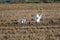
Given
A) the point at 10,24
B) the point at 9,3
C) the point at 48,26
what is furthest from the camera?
the point at 9,3

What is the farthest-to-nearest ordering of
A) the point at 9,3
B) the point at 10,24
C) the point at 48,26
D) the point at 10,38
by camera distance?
the point at 9,3 → the point at 10,24 → the point at 48,26 → the point at 10,38

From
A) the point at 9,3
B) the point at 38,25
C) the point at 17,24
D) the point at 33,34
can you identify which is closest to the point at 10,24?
the point at 17,24

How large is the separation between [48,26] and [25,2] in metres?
7.07

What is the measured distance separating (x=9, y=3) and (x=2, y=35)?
7774 mm

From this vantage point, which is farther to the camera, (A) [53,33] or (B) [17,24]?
(B) [17,24]

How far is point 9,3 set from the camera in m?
14.7

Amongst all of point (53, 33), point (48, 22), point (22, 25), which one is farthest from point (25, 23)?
point (53, 33)

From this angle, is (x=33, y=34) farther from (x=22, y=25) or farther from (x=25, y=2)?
(x=25, y=2)

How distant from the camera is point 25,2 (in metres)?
14.7

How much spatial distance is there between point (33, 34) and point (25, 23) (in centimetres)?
126

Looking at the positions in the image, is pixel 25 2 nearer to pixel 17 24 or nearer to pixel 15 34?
pixel 17 24

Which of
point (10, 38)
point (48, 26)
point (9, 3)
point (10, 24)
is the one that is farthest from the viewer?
point (9, 3)

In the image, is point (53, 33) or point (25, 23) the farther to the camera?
point (25, 23)

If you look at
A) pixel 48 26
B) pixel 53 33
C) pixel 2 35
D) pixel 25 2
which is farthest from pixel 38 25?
pixel 25 2
